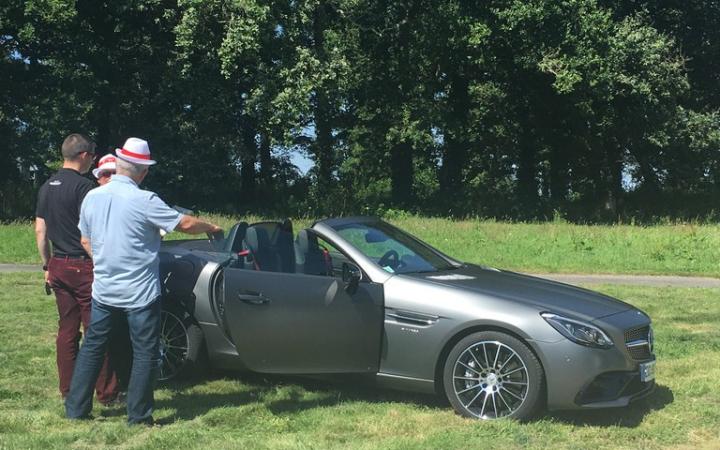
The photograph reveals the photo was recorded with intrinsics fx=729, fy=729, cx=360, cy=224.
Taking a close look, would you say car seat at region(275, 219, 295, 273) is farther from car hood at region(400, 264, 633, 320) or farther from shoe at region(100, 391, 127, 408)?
shoe at region(100, 391, 127, 408)

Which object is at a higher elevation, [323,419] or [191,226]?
[191,226]

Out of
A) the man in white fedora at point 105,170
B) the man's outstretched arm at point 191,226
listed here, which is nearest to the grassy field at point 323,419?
the man's outstretched arm at point 191,226

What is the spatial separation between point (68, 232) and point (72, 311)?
590 millimetres

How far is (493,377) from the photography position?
5.12m

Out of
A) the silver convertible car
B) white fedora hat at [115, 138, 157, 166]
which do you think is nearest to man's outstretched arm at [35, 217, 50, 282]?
Result: white fedora hat at [115, 138, 157, 166]

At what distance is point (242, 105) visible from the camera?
2936 cm

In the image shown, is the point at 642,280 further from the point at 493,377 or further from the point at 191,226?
the point at 191,226

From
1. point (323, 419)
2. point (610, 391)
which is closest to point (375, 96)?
point (323, 419)

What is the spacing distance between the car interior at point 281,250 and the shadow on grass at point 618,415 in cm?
204

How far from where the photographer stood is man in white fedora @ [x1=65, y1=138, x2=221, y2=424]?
4668mm

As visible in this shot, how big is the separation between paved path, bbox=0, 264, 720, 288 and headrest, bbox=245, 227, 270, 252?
8.44 metres

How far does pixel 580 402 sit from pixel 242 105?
25.9 metres

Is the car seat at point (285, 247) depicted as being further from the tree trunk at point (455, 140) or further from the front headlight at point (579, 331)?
the tree trunk at point (455, 140)

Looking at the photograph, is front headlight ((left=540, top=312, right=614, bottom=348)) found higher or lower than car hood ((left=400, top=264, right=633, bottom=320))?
lower
